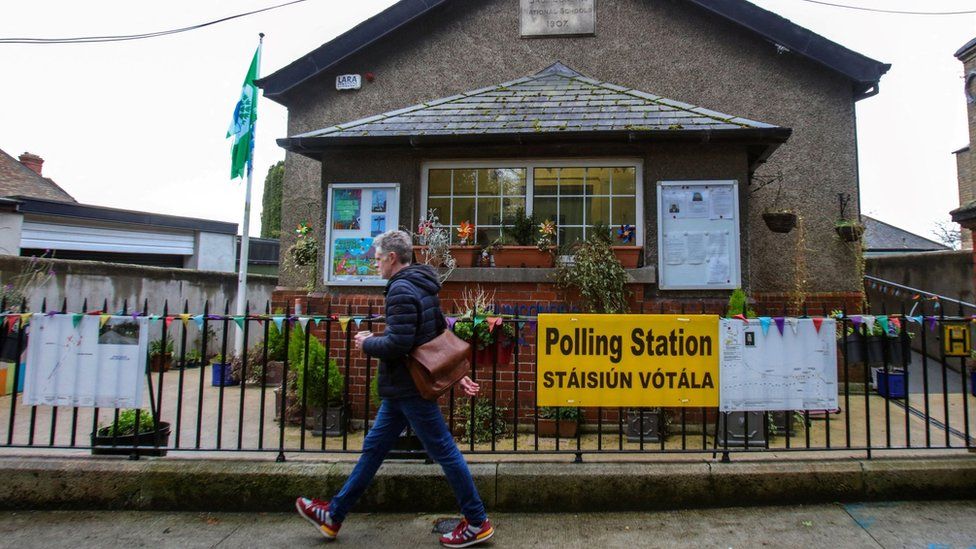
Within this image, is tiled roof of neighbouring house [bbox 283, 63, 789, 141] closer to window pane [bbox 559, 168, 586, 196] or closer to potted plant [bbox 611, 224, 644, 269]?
window pane [bbox 559, 168, 586, 196]

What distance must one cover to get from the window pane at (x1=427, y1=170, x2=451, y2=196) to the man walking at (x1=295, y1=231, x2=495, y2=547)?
3.34m

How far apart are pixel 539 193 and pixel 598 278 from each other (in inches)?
57.4

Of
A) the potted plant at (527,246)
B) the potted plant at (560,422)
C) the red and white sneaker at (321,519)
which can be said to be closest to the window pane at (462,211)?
the potted plant at (527,246)

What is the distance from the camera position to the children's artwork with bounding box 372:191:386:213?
20.9 feet

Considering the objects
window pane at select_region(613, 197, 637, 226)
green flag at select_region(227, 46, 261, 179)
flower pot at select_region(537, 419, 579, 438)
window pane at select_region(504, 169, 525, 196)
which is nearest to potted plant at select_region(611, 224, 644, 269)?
window pane at select_region(613, 197, 637, 226)

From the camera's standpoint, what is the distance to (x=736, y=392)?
13.2 feet

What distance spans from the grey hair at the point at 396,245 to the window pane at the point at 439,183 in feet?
10.8

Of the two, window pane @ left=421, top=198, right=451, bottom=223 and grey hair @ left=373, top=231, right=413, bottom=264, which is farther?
window pane @ left=421, top=198, right=451, bottom=223

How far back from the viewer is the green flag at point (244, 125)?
31.7 feet

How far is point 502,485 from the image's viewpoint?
376cm

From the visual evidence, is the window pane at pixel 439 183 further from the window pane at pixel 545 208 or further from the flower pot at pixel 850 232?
the flower pot at pixel 850 232

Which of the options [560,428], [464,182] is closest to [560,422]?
[560,428]

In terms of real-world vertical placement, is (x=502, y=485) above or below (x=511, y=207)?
below

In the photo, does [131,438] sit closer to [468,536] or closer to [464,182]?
[468,536]
